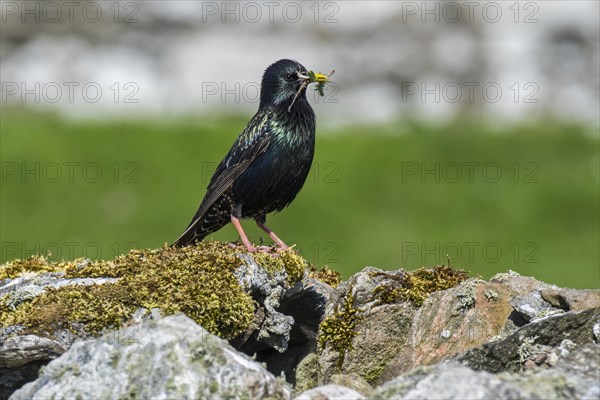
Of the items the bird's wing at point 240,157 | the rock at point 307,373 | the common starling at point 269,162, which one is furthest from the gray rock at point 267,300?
the bird's wing at point 240,157

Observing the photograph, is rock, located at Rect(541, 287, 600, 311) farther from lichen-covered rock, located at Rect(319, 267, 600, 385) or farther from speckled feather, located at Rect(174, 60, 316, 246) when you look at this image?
speckled feather, located at Rect(174, 60, 316, 246)

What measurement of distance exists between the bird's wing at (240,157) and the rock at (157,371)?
4.49 m

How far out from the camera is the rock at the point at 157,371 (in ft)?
20.5

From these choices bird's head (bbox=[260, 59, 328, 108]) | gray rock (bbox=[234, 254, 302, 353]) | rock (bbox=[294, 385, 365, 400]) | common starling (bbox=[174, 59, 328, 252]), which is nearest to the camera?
rock (bbox=[294, 385, 365, 400])

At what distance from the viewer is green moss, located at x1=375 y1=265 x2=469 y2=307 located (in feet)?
28.4

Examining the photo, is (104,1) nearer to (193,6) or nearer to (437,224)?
(193,6)

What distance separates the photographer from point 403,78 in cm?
2122

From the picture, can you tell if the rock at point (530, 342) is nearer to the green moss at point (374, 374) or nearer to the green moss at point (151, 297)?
→ the green moss at point (374, 374)

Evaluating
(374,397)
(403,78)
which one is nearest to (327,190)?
(403,78)

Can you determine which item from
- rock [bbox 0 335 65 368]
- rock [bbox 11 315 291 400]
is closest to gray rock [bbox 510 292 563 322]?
rock [bbox 11 315 291 400]

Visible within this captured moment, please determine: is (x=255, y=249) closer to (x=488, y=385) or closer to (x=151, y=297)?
(x=151, y=297)

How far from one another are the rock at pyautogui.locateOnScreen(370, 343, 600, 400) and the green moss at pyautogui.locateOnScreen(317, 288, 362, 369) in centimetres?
224

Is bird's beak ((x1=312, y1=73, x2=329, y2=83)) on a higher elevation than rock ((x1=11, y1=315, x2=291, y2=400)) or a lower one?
higher

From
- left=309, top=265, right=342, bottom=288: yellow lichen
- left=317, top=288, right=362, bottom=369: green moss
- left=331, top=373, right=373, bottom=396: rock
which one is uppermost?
left=309, top=265, right=342, bottom=288: yellow lichen
